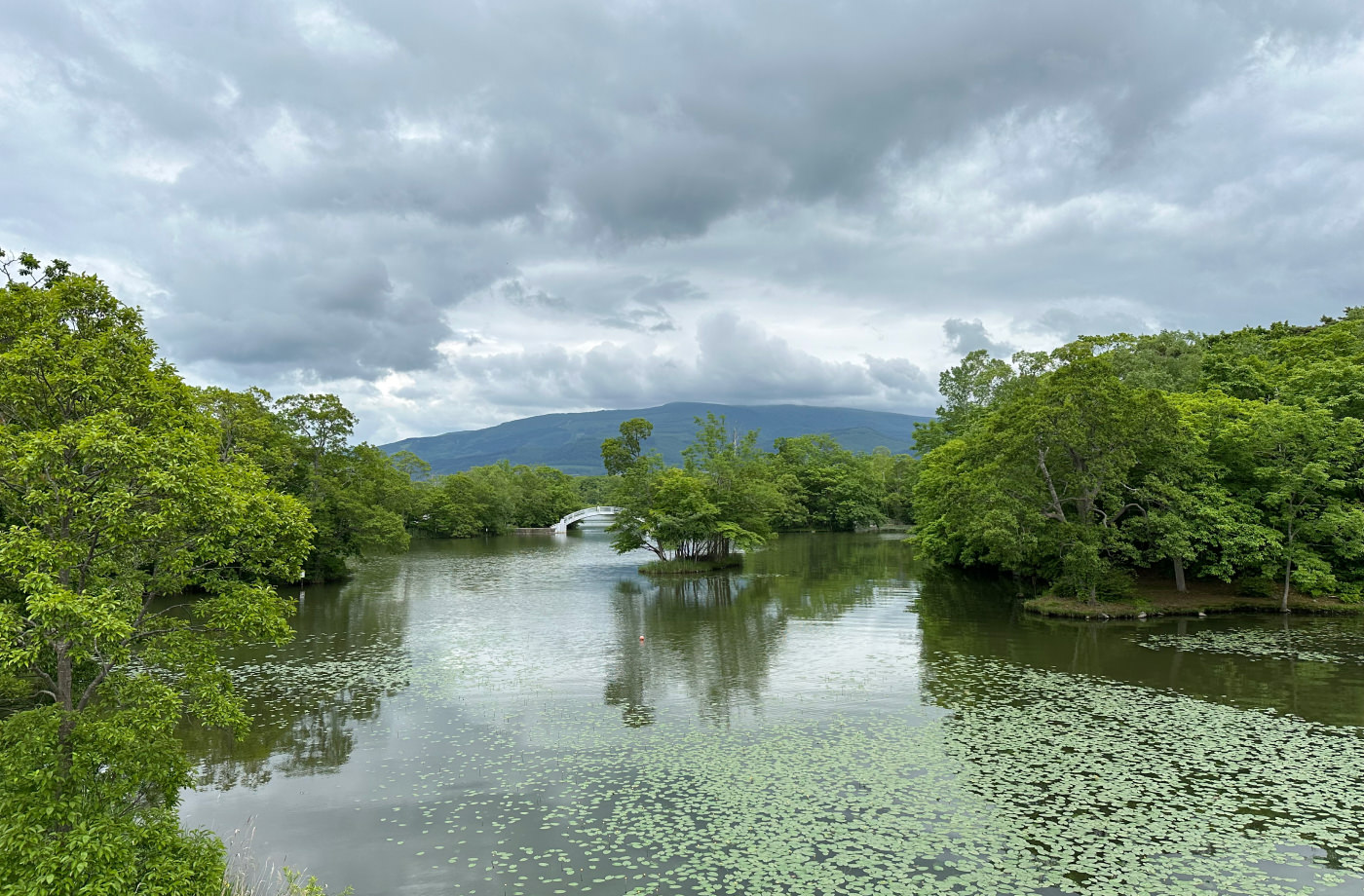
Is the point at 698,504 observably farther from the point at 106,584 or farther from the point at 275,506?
the point at 106,584

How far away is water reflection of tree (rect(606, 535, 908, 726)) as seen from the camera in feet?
70.3

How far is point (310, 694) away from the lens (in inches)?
853

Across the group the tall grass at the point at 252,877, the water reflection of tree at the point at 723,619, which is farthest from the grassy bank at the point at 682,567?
the tall grass at the point at 252,877

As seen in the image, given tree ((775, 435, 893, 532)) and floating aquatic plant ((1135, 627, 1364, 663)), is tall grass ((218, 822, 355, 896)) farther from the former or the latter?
tree ((775, 435, 893, 532))

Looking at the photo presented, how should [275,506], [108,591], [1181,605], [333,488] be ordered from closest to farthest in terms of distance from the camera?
[108,591]
[275,506]
[1181,605]
[333,488]

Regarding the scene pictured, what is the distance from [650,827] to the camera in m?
12.4

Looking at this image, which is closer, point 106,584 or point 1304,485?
point 106,584

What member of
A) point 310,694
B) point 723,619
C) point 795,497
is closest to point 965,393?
point 795,497

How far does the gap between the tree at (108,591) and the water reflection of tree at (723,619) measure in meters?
10.8

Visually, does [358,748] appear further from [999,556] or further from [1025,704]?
[999,556]

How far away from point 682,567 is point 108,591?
4379 cm

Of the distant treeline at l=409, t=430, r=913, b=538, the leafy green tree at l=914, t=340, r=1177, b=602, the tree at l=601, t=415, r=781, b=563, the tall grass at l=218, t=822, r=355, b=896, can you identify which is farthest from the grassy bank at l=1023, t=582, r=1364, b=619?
→ the distant treeline at l=409, t=430, r=913, b=538

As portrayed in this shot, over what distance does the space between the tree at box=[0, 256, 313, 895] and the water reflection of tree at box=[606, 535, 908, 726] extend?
1084 cm

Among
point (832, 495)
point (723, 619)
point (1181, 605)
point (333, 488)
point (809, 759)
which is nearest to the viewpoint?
point (809, 759)
